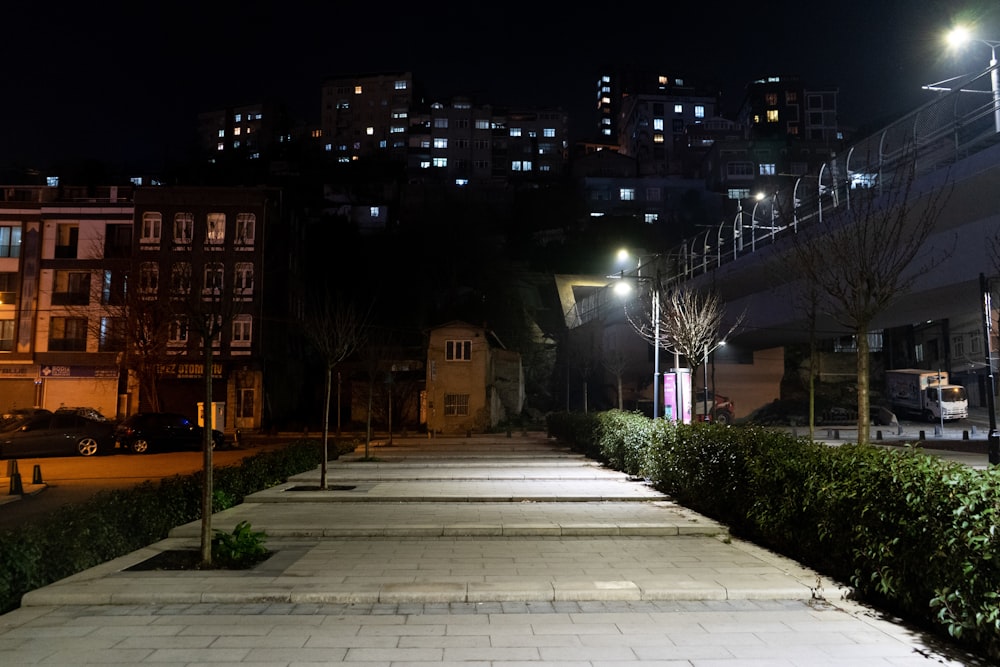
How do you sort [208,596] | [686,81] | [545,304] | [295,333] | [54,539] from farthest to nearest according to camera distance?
[686,81] < [545,304] < [295,333] < [54,539] < [208,596]

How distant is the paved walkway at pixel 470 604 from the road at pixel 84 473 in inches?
233

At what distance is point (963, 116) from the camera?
15.3 metres

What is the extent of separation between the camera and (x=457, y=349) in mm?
38344

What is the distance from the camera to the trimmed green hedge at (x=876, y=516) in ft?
16.1

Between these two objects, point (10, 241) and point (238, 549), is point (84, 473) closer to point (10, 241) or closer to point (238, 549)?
point (238, 549)

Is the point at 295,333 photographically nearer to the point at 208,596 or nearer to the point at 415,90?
the point at 208,596

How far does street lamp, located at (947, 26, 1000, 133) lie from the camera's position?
41.4 feet

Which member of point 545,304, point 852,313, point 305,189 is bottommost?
point 852,313

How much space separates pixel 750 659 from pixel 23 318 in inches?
1857

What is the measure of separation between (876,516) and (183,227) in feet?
141

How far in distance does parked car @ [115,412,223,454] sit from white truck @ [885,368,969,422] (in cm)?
4247

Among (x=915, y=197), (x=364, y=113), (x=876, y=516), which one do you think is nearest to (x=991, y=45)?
(x=915, y=197)

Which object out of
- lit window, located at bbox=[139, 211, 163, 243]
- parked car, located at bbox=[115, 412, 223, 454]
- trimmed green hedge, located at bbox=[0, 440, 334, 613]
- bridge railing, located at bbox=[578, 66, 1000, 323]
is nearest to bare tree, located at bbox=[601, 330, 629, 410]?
A: bridge railing, located at bbox=[578, 66, 1000, 323]

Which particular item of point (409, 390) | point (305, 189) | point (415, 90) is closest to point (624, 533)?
point (409, 390)
